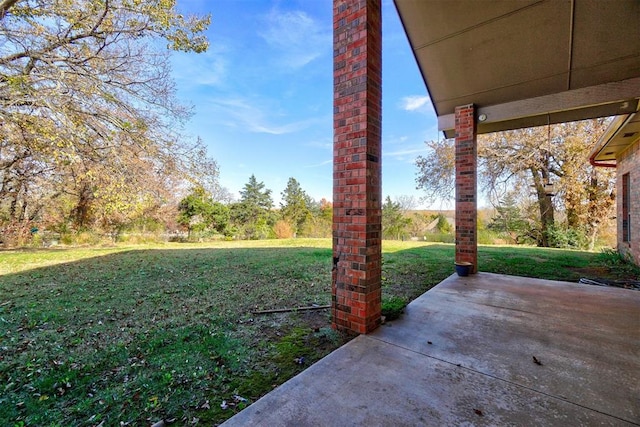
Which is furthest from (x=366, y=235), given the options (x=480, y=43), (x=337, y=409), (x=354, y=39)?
(x=480, y=43)

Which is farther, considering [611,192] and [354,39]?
[611,192]

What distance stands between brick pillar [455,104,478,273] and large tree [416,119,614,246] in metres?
7.23

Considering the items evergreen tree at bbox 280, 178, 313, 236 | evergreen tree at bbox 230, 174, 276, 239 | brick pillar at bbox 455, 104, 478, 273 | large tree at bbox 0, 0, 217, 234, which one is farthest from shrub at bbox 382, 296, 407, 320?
evergreen tree at bbox 280, 178, 313, 236

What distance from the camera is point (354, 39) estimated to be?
244 cm

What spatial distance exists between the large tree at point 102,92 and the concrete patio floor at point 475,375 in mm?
5701

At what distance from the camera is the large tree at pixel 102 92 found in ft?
16.5

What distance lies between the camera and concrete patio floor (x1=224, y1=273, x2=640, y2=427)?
→ 1440 mm

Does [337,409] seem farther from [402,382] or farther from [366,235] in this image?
[366,235]

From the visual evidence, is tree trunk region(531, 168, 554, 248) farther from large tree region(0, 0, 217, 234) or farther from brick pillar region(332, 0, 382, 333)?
large tree region(0, 0, 217, 234)

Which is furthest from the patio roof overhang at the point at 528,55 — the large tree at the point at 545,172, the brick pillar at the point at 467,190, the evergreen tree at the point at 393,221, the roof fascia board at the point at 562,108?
the evergreen tree at the point at 393,221

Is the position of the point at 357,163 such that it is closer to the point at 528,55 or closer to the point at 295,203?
the point at 528,55

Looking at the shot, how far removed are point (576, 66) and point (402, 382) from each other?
4.83 metres

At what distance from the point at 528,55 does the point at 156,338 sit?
5648 mm

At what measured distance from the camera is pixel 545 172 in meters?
12.0
